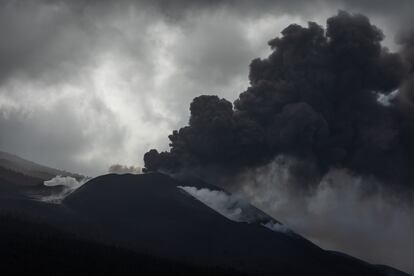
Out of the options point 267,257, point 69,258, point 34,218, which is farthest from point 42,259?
point 267,257

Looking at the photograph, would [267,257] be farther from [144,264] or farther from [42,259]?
[42,259]

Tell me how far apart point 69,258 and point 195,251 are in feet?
201

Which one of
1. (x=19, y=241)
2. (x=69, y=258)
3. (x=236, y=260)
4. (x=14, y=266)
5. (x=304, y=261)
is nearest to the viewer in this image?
(x=14, y=266)

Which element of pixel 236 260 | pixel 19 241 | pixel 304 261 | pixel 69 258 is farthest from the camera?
pixel 304 261

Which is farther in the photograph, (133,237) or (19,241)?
(133,237)

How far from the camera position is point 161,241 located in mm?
188625

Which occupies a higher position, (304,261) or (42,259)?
(304,261)

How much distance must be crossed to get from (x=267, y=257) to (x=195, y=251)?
71.5 ft

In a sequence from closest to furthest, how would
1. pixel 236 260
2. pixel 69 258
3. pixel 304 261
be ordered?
pixel 69 258 < pixel 236 260 < pixel 304 261

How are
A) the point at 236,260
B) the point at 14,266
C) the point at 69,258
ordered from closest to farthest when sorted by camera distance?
the point at 14,266 < the point at 69,258 < the point at 236,260

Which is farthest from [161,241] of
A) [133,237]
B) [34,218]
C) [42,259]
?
[42,259]

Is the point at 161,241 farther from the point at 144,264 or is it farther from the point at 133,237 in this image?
the point at 144,264

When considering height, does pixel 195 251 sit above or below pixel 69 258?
above

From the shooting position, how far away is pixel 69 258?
130m
